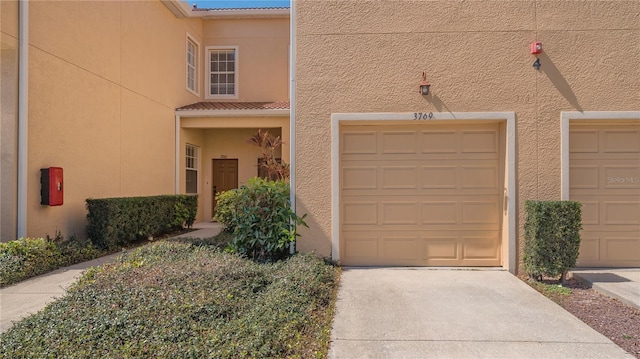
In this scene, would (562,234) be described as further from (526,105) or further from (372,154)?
(372,154)

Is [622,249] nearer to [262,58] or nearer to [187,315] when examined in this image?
[187,315]

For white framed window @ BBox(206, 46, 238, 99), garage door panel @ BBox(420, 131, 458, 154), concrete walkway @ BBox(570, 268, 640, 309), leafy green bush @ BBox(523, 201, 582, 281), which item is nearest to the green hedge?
white framed window @ BBox(206, 46, 238, 99)

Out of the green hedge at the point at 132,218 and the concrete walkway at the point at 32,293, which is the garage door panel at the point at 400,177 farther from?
the green hedge at the point at 132,218

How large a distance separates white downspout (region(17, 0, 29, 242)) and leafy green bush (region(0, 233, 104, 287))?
24.7 inches

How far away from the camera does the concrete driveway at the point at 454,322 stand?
11.1ft

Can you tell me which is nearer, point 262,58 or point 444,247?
point 444,247

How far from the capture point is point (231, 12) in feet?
43.3

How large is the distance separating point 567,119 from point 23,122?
907cm

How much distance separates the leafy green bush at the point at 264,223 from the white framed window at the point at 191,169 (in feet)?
23.6

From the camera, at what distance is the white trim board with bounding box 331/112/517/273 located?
18.9 feet

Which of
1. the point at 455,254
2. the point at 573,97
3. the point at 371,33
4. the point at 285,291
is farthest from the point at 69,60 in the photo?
the point at 573,97

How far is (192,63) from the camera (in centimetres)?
1337

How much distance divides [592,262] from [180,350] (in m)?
6.06

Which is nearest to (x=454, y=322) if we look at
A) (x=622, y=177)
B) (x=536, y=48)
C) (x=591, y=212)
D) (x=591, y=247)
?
(x=591, y=247)
